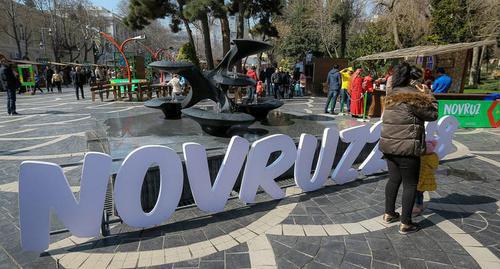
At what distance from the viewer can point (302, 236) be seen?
11.7ft

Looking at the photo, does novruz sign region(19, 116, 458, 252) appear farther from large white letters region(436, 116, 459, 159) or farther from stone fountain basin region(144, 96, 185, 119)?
stone fountain basin region(144, 96, 185, 119)

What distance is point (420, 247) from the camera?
10.9ft

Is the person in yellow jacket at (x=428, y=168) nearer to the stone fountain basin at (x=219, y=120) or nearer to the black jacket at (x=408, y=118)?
the black jacket at (x=408, y=118)

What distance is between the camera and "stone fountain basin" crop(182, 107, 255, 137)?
564cm

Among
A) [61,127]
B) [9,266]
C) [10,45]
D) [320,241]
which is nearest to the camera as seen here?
[9,266]

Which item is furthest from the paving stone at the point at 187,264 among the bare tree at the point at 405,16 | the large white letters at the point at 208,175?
the bare tree at the point at 405,16

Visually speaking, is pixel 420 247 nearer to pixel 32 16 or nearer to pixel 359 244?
pixel 359 244

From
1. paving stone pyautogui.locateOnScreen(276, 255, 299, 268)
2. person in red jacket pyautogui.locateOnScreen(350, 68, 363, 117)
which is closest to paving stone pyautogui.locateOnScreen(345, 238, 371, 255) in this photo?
paving stone pyautogui.locateOnScreen(276, 255, 299, 268)

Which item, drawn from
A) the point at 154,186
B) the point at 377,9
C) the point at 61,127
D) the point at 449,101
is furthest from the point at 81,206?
the point at 377,9

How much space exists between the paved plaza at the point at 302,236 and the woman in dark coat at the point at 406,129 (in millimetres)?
455

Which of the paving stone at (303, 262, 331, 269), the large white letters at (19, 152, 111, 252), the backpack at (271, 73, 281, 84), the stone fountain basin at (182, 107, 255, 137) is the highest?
the backpack at (271, 73, 281, 84)

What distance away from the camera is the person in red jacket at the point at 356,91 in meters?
10.4

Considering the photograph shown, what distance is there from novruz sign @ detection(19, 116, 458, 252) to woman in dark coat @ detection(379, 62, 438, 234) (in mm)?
1159

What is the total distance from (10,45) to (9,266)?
47.6m
